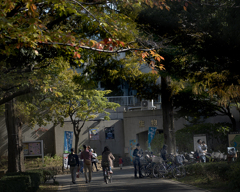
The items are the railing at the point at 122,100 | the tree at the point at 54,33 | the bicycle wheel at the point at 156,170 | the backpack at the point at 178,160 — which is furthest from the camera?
the railing at the point at 122,100

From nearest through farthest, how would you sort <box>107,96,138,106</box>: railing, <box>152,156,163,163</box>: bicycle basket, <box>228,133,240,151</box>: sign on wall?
<box>152,156,163,163</box>: bicycle basket < <box>228,133,240,151</box>: sign on wall < <box>107,96,138,106</box>: railing

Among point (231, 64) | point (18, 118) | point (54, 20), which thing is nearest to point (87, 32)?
point (54, 20)

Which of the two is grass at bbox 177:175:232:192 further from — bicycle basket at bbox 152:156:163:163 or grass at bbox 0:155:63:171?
grass at bbox 0:155:63:171

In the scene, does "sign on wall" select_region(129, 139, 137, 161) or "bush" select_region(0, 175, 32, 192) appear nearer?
"bush" select_region(0, 175, 32, 192)

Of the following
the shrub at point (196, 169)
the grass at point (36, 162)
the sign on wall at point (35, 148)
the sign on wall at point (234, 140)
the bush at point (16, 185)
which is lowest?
the grass at point (36, 162)

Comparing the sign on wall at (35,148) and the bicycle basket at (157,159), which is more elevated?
the sign on wall at (35,148)

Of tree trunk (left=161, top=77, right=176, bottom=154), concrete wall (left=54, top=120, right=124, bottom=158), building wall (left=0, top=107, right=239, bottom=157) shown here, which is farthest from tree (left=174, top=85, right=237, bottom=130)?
concrete wall (left=54, top=120, right=124, bottom=158)

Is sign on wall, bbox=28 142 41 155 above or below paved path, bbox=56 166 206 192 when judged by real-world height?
above

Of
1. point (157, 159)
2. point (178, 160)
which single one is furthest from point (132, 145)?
point (178, 160)

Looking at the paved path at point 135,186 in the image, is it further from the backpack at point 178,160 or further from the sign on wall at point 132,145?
the sign on wall at point 132,145

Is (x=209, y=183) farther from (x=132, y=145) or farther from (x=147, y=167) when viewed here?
(x=132, y=145)

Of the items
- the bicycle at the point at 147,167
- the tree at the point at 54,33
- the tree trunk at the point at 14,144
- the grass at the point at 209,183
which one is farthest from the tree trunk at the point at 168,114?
the tree trunk at the point at 14,144

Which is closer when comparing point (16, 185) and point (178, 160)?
point (16, 185)

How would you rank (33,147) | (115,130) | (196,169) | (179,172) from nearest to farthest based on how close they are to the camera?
(196,169)
(179,172)
(33,147)
(115,130)
